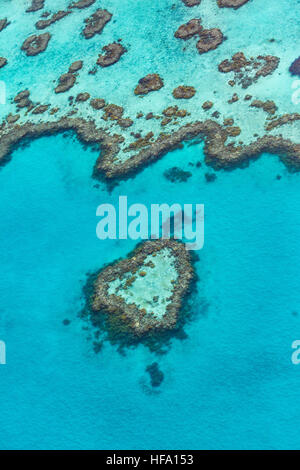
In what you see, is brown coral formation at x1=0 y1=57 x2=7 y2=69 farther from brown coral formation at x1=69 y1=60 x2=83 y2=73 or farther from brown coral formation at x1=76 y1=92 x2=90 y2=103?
brown coral formation at x1=76 y1=92 x2=90 y2=103

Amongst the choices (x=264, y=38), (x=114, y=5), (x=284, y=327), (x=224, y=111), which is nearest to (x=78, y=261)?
(x=284, y=327)

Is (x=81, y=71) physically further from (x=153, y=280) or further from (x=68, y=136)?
(x=153, y=280)

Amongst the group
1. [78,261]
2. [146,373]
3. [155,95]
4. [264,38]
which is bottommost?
[146,373]

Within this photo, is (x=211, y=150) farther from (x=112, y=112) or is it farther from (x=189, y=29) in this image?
(x=189, y=29)

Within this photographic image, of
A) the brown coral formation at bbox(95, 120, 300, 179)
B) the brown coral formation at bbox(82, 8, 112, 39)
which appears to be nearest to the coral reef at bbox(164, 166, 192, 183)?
the brown coral formation at bbox(95, 120, 300, 179)

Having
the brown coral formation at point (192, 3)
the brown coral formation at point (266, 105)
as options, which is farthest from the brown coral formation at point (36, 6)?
the brown coral formation at point (266, 105)
